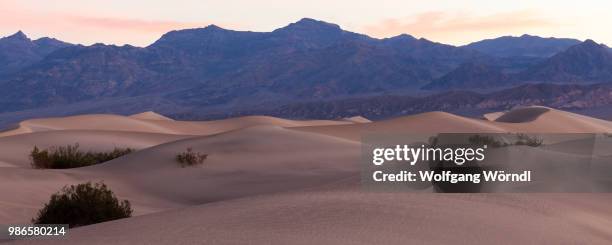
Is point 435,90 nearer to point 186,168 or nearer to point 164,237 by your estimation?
point 186,168

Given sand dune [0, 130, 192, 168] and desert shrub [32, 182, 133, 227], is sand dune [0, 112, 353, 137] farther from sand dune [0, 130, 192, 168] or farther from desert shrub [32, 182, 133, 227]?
desert shrub [32, 182, 133, 227]

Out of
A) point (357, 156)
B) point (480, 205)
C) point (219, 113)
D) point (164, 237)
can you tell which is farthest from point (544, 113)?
point (219, 113)

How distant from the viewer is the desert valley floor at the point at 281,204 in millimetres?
7824

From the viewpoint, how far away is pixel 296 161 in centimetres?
2247

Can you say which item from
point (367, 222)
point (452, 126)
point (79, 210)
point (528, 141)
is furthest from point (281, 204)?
point (452, 126)

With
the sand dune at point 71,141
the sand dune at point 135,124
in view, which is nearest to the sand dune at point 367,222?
the sand dune at point 71,141

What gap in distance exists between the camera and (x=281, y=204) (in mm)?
9516

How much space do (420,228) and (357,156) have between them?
15231 mm

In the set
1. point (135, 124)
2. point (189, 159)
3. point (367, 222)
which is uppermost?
point (367, 222)

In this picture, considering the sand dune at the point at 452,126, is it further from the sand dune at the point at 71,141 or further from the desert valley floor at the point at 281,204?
the desert valley floor at the point at 281,204

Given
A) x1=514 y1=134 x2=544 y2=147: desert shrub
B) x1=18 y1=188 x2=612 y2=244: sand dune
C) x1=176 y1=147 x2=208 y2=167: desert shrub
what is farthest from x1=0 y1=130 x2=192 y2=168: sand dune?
x1=18 y1=188 x2=612 y2=244: sand dune

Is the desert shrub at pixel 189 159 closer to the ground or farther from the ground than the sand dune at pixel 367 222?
closer to the ground

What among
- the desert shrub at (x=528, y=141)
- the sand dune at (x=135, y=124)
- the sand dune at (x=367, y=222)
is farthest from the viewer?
the sand dune at (x=135, y=124)

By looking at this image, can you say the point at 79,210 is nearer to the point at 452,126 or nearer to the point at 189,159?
the point at 189,159
